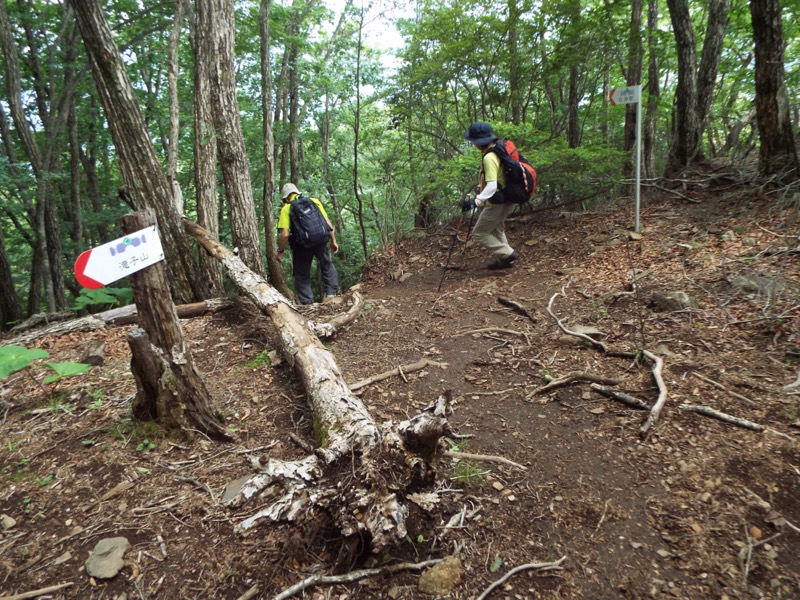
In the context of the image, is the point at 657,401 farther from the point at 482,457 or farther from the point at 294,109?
the point at 294,109

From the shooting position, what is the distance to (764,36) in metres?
5.39

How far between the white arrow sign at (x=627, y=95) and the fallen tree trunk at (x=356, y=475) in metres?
5.36

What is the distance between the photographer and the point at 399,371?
4.03m

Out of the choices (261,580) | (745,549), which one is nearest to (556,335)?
(745,549)

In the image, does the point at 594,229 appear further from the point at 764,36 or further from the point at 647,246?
the point at 764,36

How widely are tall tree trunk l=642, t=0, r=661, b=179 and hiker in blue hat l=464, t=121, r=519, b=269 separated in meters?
4.25

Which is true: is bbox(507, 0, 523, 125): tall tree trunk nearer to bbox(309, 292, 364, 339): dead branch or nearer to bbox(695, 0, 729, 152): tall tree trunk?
bbox(695, 0, 729, 152): tall tree trunk

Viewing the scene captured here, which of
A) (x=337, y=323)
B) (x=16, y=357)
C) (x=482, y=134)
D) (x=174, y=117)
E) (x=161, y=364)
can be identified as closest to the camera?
(x=16, y=357)

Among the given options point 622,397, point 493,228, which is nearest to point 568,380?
point 622,397

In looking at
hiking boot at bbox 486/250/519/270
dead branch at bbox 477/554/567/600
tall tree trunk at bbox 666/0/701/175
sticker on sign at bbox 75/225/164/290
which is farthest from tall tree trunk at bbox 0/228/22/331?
tall tree trunk at bbox 666/0/701/175

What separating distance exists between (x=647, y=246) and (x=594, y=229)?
1238 mm

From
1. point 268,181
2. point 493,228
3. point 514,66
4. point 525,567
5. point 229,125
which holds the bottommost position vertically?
point 525,567

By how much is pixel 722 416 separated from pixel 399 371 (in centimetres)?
251

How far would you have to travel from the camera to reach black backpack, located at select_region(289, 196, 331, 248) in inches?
255
